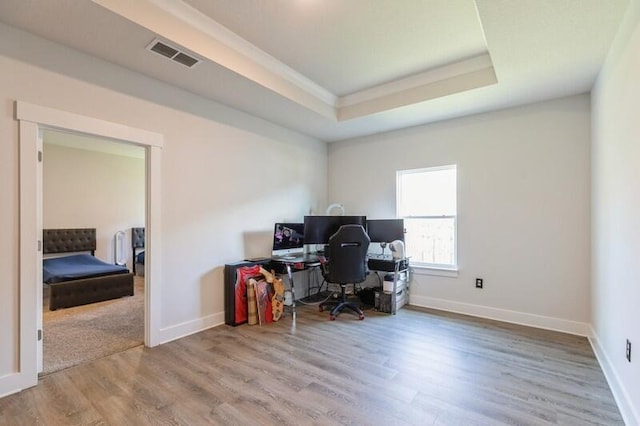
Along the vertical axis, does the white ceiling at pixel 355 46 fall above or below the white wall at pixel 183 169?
above

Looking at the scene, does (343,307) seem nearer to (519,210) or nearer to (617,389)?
(519,210)

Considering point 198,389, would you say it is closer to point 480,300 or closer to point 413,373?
point 413,373

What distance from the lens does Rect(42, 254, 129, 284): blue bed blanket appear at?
4.34 m

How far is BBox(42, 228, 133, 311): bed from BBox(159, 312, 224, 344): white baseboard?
7.38ft

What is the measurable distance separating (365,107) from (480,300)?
2823mm

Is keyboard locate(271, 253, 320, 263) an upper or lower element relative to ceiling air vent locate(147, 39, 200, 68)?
lower

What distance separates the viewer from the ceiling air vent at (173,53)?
242cm

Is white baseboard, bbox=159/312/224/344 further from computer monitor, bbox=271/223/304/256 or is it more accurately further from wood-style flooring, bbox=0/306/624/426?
computer monitor, bbox=271/223/304/256

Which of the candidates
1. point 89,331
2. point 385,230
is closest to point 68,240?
point 89,331

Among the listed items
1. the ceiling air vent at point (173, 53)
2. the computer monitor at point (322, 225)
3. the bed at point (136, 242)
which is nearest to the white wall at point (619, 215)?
the computer monitor at point (322, 225)

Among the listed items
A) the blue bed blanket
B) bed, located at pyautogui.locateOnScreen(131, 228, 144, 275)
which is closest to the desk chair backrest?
the blue bed blanket

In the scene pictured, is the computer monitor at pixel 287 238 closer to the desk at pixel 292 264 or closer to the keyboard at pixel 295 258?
the keyboard at pixel 295 258

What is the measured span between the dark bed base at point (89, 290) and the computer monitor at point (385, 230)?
3.89 m

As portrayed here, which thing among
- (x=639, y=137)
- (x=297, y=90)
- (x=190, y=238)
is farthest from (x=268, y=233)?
(x=639, y=137)
